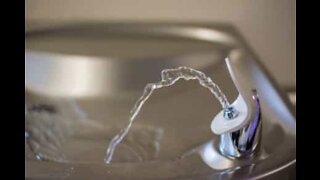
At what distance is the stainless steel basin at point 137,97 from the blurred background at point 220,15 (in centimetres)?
2

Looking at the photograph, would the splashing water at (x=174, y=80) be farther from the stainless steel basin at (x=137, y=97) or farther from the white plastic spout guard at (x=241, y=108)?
the white plastic spout guard at (x=241, y=108)

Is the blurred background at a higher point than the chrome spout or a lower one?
higher

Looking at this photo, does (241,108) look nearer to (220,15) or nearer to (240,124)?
(240,124)

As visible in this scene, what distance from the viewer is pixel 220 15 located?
1.06m

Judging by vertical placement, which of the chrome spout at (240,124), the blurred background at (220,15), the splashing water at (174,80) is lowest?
the chrome spout at (240,124)

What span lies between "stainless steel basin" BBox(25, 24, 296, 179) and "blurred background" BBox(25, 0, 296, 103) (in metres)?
0.02

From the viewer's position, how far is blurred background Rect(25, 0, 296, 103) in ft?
3.33

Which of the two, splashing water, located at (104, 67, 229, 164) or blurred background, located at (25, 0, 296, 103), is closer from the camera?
splashing water, located at (104, 67, 229, 164)

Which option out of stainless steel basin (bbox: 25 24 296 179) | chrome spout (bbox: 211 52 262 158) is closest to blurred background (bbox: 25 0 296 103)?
stainless steel basin (bbox: 25 24 296 179)

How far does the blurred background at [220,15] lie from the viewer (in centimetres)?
101

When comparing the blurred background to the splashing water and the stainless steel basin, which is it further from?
the splashing water

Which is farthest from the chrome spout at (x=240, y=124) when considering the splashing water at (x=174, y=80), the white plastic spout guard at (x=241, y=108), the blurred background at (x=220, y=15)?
the blurred background at (x=220, y=15)

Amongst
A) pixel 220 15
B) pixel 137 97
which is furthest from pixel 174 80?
pixel 220 15
